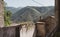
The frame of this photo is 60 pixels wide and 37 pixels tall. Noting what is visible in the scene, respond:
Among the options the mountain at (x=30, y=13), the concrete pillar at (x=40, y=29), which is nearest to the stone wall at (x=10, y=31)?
the concrete pillar at (x=40, y=29)

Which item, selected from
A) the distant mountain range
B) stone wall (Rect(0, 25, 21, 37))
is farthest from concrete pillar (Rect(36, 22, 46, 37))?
stone wall (Rect(0, 25, 21, 37))

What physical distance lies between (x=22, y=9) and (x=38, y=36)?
3.19 metres

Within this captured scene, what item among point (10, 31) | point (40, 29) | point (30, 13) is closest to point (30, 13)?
point (30, 13)

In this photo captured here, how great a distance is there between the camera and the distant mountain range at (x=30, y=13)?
1124 cm

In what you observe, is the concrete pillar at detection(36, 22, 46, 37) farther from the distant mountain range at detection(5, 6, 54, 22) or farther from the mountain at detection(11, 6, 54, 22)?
the distant mountain range at detection(5, 6, 54, 22)

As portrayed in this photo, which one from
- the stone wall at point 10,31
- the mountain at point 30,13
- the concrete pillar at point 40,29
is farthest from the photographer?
the mountain at point 30,13

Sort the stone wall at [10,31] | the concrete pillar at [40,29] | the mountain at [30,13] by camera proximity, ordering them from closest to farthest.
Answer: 1. the stone wall at [10,31]
2. the concrete pillar at [40,29]
3. the mountain at [30,13]

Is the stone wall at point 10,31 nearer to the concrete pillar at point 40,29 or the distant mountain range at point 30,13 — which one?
the concrete pillar at point 40,29

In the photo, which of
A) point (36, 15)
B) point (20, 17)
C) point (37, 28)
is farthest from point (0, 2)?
point (36, 15)

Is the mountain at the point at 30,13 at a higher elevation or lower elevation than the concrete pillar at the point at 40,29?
higher

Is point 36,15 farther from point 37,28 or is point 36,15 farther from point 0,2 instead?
point 0,2

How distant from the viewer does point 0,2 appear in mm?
7031

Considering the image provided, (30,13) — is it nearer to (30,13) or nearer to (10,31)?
(30,13)

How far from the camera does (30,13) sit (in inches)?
469
